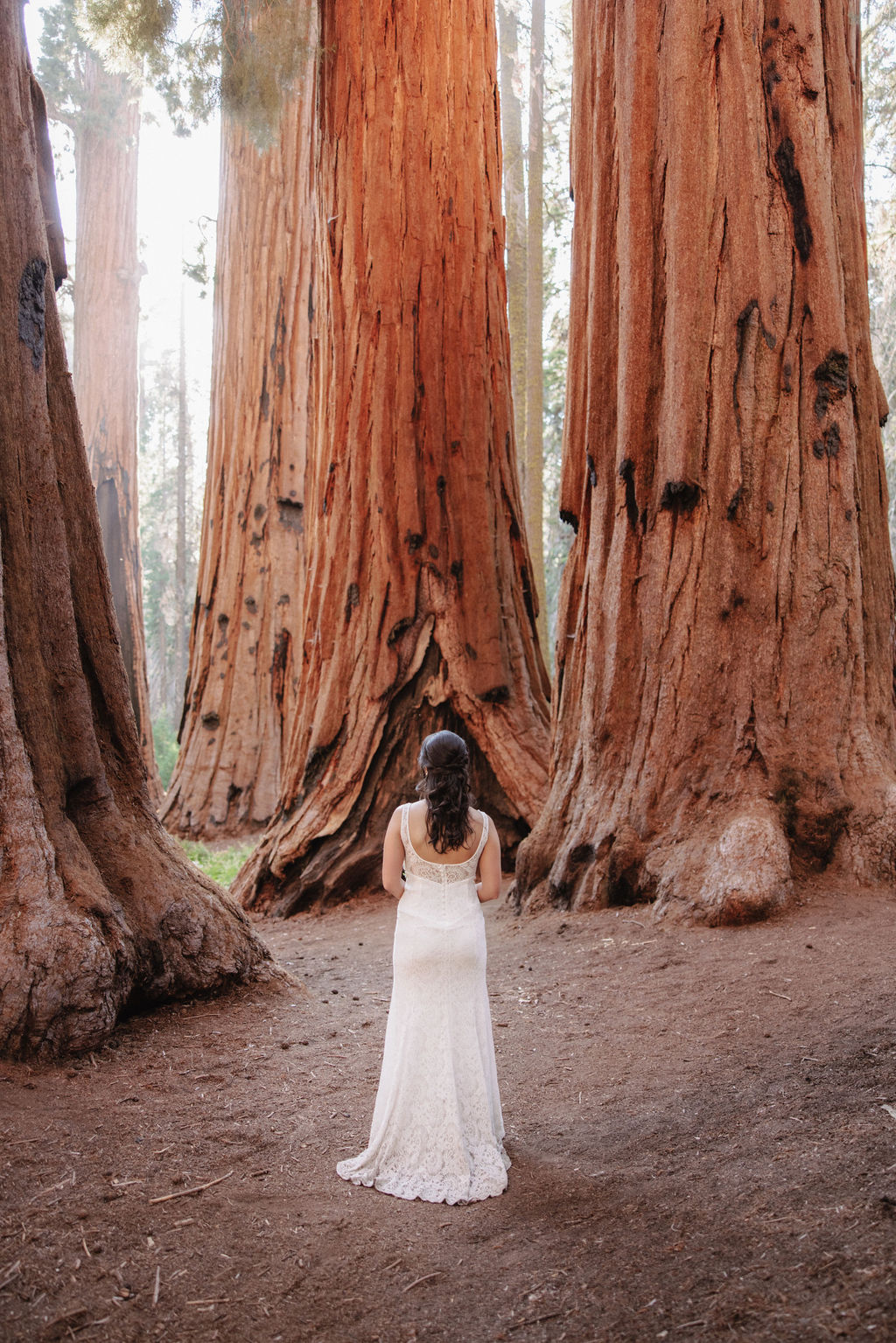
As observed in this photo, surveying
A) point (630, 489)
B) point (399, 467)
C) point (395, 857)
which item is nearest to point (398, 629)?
point (399, 467)

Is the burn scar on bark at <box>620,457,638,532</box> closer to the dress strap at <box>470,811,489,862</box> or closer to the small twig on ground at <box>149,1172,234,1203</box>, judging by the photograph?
the dress strap at <box>470,811,489,862</box>

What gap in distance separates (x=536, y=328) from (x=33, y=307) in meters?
10.3

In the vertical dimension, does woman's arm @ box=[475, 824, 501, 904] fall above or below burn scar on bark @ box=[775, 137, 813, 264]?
below

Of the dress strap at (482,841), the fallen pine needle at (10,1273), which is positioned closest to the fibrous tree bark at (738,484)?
the dress strap at (482,841)

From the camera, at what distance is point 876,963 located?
414 centimetres

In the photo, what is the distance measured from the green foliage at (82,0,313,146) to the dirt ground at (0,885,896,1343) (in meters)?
6.57

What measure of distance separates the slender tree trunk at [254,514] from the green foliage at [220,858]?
436 millimetres

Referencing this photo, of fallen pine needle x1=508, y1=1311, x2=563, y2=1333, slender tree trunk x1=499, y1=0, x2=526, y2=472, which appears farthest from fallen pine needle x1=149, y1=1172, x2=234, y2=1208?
slender tree trunk x1=499, y1=0, x2=526, y2=472

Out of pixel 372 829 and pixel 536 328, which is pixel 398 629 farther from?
pixel 536 328

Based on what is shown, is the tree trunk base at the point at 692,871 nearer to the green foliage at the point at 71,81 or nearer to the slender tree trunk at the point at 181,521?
the green foliage at the point at 71,81

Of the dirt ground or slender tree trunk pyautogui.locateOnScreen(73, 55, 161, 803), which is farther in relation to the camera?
slender tree trunk pyautogui.locateOnScreen(73, 55, 161, 803)

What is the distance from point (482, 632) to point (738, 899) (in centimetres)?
331

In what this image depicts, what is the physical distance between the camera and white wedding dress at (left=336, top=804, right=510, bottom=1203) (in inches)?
123

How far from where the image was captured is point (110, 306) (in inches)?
631
